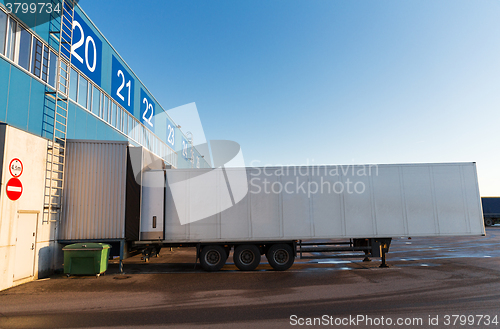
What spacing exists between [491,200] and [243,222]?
40941 millimetres

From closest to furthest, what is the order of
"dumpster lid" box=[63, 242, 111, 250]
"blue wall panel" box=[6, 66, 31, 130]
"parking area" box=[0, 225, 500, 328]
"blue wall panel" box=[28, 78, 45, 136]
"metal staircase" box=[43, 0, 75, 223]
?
1. "parking area" box=[0, 225, 500, 328]
2. "blue wall panel" box=[6, 66, 31, 130]
3. "dumpster lid" box=[63, 242, 111, 250]
4. "metal staircase" box=[43, 0, 75, 223]
5. "blue wall panel" box=[28, 78, 45, 136]

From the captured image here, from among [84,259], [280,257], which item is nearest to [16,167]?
[84,259]

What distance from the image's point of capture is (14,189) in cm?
912

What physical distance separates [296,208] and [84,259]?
7.80 meters

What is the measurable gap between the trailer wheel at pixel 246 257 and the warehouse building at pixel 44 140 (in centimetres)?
425

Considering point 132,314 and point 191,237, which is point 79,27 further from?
point 132,314

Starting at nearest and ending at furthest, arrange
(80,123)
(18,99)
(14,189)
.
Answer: (14,189), (18,99), (80,123)

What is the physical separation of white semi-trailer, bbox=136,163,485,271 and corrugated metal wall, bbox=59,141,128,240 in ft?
3.19

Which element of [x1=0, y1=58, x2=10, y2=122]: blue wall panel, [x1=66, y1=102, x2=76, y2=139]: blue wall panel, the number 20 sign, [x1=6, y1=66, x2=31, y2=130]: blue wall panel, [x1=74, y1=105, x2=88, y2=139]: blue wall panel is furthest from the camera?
the number 20 sign

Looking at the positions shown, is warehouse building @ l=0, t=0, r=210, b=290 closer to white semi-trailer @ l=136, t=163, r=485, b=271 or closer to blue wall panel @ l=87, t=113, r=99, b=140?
blue wall panel @ l=87, t=113, r=99, b=140

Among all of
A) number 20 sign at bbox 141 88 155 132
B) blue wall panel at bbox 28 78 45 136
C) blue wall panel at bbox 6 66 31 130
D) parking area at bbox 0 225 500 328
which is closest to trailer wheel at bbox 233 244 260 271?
parking area at bbox 0 225 500 328

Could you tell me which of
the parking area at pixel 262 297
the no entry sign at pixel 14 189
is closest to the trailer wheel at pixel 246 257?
the parking area at pixel 262 297

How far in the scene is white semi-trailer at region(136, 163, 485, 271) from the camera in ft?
36.8

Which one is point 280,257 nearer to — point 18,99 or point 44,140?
point 44,140
